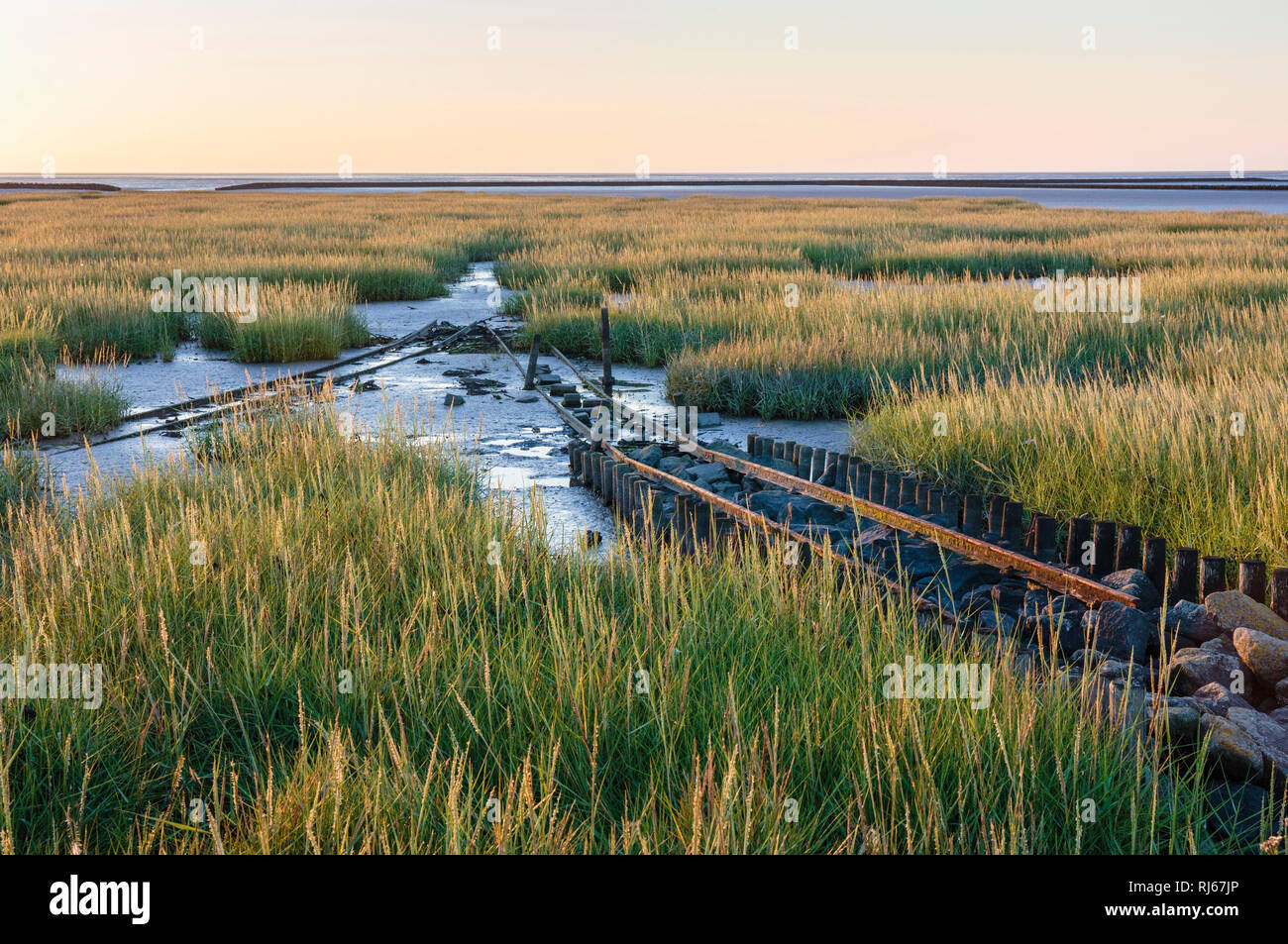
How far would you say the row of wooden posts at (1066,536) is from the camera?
14.1 feet

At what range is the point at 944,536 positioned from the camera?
5.09 m

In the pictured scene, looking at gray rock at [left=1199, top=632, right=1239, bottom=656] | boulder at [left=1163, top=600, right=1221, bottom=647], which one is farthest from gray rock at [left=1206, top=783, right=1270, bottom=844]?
boulder at [left=1163, top=600, right=1221, bottom=647]

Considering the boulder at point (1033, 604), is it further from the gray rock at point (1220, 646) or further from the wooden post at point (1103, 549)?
the gray rock at point (1220, 646)

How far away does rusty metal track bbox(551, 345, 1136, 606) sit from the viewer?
4.28 meters

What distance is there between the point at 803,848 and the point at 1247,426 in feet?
16.0

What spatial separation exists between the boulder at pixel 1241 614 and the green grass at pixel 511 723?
109 cm

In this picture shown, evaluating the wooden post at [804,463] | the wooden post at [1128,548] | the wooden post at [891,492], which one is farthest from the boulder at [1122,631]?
the wooden post at [804,463]

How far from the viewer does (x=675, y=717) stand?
2959 mm

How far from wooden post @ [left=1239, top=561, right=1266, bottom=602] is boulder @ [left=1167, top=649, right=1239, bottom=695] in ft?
2.02

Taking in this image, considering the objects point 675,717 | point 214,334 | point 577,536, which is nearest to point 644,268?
point 214,334

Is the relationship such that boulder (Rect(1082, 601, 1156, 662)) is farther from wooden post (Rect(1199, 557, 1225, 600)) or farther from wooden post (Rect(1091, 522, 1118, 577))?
wooden post (Rect(1091, 522, 1118, 577))

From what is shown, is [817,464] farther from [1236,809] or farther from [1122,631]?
[1236,809]

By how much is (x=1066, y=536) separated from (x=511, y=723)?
12.3 ft
